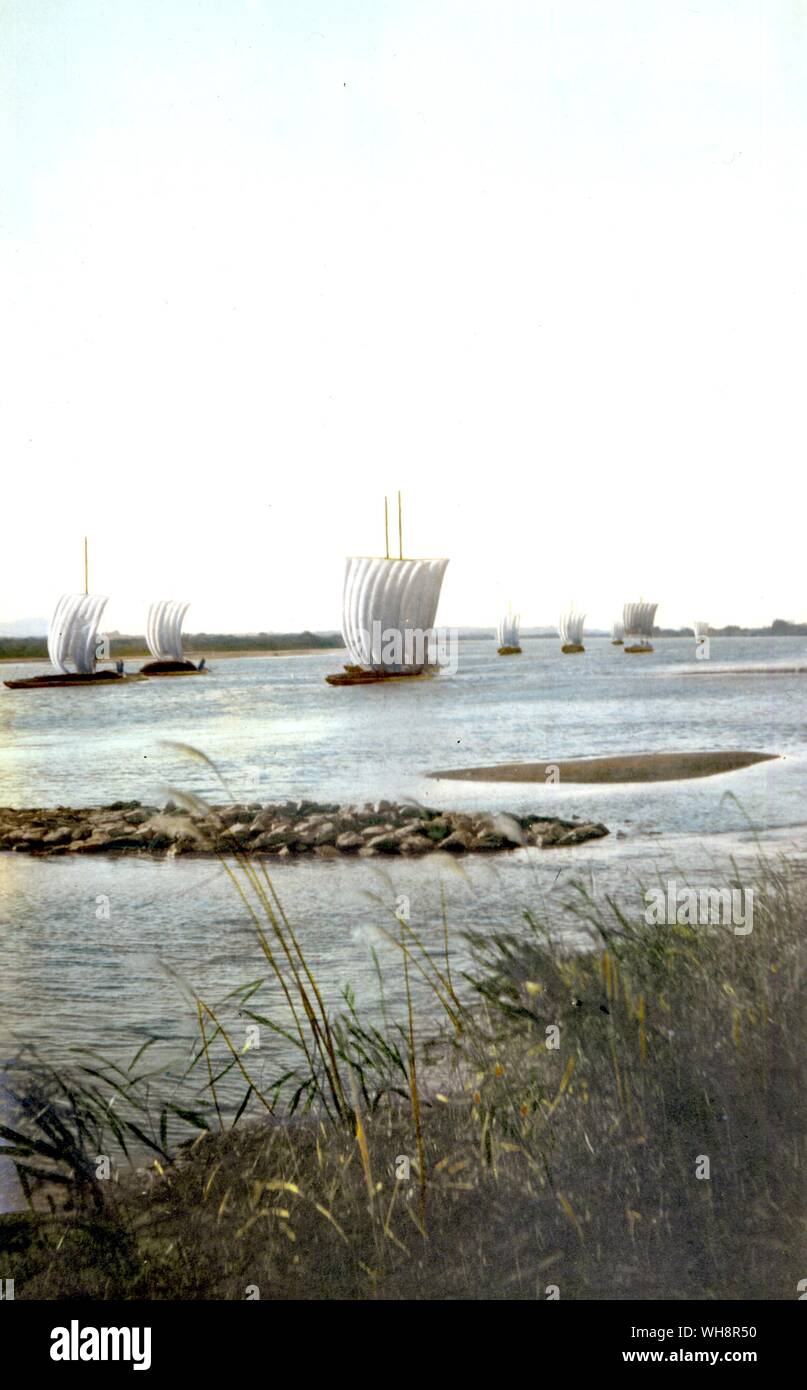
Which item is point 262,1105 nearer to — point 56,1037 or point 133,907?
point 56,1037

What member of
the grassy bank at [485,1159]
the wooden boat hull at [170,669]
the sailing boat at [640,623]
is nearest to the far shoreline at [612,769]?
the sailing boat at [640,623]

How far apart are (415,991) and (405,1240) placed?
2.16 ft

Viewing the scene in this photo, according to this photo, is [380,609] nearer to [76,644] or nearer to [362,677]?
[362,677]

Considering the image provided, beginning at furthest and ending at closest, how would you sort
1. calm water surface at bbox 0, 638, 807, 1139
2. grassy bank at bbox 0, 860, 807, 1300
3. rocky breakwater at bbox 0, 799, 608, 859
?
rocky breakwater at bbox 0, 799, 608, 859, calm water surface at bbox 0, 638, 807, 1139, grassy bank at bbox 0, 860, 807, 1300

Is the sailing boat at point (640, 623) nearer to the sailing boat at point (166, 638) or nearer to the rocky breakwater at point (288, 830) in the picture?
the rocky breakwater at point (288, 830)

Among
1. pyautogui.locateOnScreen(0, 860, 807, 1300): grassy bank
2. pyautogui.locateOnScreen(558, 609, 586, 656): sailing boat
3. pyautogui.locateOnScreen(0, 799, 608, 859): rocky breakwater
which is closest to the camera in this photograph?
pyautogui.locateOnScreen(0, 860, 807, 1300): grassy bank

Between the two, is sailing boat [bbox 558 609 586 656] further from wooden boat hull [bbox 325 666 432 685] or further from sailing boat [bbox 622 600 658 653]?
wooden boat hull [bbox 325 666 432 685]

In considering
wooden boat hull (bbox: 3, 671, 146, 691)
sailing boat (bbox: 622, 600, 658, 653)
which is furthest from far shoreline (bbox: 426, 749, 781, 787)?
wooden boat hull (bbox: 3, 671, 146, 691)

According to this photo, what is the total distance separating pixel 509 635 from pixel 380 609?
398mm

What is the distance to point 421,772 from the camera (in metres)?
3.26

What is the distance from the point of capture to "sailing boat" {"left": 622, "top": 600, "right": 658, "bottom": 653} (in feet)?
10.7

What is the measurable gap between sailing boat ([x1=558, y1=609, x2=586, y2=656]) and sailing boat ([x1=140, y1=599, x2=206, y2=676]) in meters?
1.12

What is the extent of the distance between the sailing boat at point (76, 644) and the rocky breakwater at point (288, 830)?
0.41 meters
